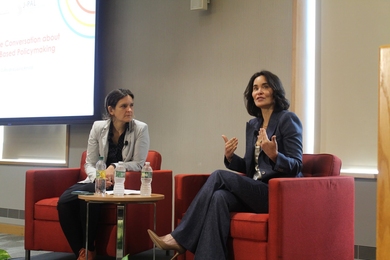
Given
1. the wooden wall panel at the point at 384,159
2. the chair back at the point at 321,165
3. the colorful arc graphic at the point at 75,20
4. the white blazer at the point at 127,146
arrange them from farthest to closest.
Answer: the colorful arc graphic at the point at 75,20, the white blazer at the point at 127,146, the chair back at the point at 321,165, the wooden wall panel at the point at 384,159

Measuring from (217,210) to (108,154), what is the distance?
1125mm

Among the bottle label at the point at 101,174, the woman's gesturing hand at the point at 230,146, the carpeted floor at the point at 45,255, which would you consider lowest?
the carpeted floor at the point at 45,255

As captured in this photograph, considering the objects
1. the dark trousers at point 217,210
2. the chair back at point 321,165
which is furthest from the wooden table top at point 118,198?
the chair back at point 321,165

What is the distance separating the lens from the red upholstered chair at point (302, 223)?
2.34 m

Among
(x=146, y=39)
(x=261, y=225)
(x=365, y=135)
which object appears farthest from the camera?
(x=146, y=39)

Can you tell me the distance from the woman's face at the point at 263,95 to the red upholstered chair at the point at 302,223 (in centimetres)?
47

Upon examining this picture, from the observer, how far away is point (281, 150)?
2795 mm

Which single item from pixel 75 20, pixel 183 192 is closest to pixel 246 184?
pixel 183 192

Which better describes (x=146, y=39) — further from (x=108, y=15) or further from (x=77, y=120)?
(x=77, y=120)

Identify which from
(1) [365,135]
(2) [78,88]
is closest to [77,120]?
(2) [78,88]

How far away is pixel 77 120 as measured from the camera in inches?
171

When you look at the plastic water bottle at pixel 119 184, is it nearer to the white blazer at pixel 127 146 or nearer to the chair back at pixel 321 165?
the white blazer at pixel 127 146

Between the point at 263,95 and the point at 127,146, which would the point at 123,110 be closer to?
the point at 127,146

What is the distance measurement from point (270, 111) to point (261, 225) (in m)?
0.83
